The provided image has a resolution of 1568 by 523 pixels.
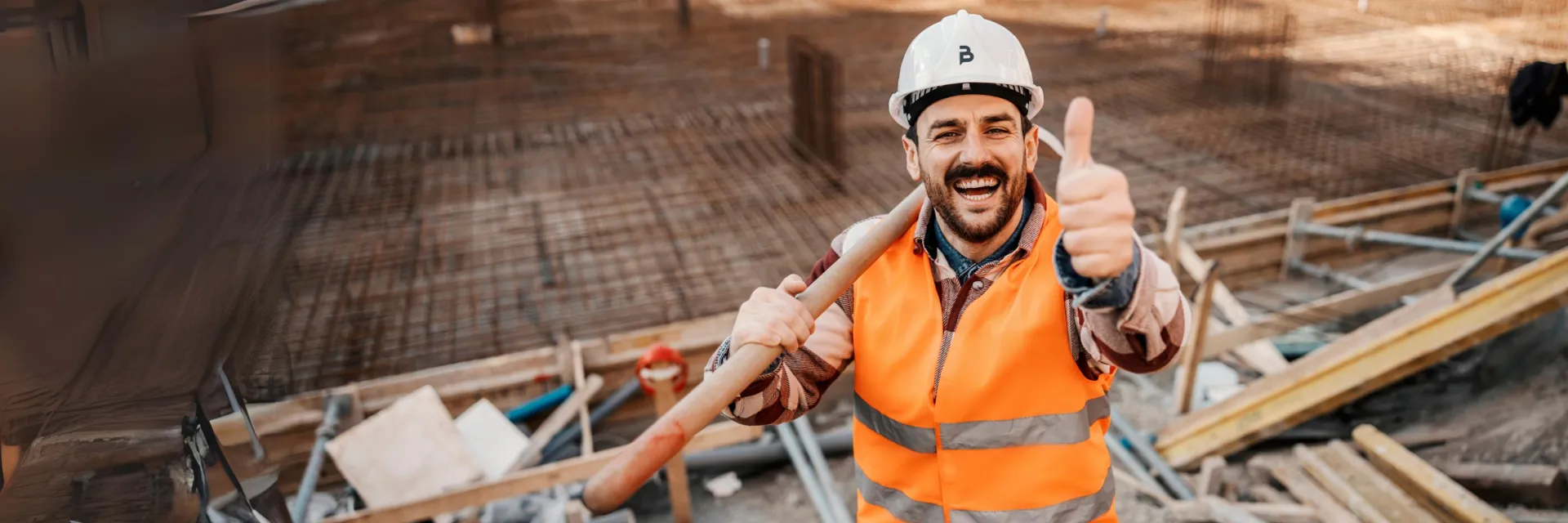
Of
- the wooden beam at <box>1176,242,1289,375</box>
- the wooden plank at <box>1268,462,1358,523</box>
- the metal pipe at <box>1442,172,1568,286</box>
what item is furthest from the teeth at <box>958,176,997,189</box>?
the metal pipe at <box>1442,172,1568,286</box>

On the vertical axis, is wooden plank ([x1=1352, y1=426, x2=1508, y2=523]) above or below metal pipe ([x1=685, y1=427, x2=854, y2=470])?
above

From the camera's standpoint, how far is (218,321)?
1500 mm

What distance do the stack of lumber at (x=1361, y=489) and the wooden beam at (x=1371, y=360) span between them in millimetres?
169

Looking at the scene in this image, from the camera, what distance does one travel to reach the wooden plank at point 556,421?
432 cm

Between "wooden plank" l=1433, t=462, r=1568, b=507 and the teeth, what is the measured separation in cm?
369

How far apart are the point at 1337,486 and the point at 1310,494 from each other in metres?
0.12

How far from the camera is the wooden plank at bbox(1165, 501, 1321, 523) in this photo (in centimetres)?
396

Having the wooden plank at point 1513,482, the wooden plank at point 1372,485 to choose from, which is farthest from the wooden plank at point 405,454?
the wooden plank at point 1513,482

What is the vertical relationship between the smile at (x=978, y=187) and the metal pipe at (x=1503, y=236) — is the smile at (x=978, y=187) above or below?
above

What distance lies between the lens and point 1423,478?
12.9 feet

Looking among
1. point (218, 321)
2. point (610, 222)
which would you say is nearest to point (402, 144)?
point (610, 222)

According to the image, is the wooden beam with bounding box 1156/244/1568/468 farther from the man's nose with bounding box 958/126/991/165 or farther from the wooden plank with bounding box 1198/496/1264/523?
the man's nose with bounding box 958/126/991/165

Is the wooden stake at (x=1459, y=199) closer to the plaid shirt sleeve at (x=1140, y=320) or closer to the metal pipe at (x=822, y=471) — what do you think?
the metal pipe at (x=822, y=471)

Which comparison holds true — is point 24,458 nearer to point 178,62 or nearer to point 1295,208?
point 178,62
